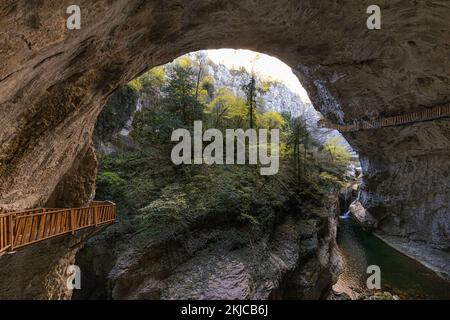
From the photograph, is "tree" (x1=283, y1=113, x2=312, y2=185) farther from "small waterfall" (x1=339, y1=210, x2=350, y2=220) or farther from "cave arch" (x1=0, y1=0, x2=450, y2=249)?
"small waterfall" (x1=339, y1=210, x2=350, y2=220)

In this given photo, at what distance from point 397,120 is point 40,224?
18.4 m

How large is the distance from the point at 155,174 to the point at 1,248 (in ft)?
26.4

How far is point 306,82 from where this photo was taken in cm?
1769

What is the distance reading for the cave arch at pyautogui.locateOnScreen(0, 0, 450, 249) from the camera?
193 inches

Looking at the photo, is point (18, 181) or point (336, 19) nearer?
point (18, 181)

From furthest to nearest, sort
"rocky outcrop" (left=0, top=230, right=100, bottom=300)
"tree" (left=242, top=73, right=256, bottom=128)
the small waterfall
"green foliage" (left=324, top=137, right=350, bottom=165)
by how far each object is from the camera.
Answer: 1. the small waterfall
2. "green foliage" (left=324, top=137, right=350, bottom=165)
3. "tree" (left=242, top=73, right=256, bottom=128)
4. "rocky outcrop" (left=0, top=230, right=100, bottom=300)

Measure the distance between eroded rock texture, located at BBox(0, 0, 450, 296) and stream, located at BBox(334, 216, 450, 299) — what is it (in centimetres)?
328

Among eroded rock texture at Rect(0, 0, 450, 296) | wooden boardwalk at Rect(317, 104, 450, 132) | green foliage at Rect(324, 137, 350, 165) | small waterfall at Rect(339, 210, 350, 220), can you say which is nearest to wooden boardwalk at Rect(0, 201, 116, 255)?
eroded rock texture at Rect(0, 0, 450, 296)

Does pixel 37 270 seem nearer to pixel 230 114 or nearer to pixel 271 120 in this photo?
pixel 230 114

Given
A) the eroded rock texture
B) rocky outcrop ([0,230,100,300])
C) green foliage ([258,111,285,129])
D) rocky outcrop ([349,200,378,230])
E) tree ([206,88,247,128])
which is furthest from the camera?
rocky outcrop ([349,200,378,230])

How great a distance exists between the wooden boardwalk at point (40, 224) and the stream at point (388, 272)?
13.5 meters

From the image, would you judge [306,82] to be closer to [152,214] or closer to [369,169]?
[369,169]

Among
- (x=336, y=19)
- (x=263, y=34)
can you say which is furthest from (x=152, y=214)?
(x=336, y=19)

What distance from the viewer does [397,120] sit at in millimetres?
15500
